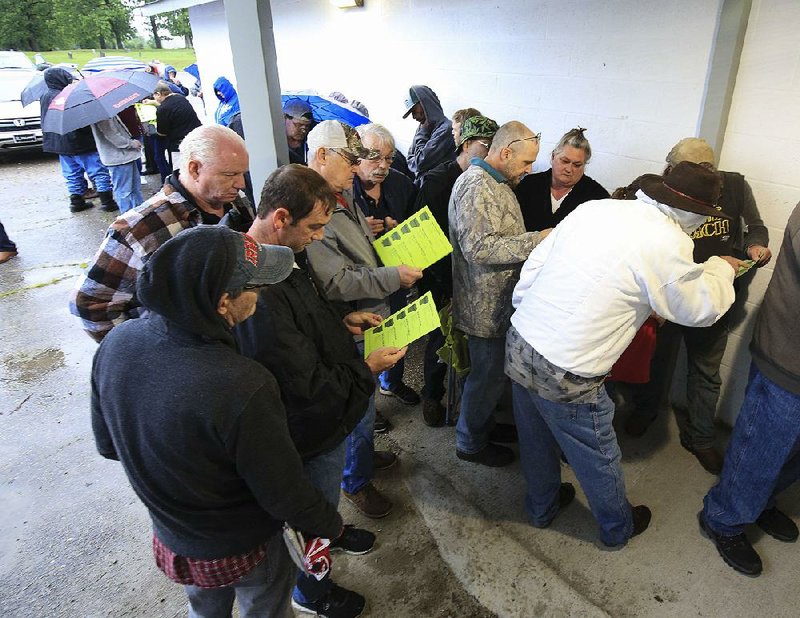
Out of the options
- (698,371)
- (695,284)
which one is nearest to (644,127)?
(698,371)

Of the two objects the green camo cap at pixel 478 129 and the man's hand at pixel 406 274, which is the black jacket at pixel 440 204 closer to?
the green camo cap at pixel 478 129

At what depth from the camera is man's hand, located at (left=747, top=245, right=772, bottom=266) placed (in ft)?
9.07

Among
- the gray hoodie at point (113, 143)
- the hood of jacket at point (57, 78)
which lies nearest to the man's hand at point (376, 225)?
the gray hoodie at point (113, 143)

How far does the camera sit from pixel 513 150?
257 cm

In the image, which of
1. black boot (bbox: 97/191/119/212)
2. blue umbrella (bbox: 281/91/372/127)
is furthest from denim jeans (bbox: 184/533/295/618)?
black boot (bbox: 97/191/119/212)

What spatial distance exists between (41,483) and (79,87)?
17.9ft

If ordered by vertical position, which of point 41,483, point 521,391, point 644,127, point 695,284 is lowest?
point 41,483

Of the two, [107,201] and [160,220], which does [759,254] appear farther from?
[107,201]

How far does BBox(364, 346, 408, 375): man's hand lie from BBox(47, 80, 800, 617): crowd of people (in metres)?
0.01

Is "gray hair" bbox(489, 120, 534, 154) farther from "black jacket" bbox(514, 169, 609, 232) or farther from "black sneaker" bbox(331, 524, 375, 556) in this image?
"black sneaker" bbox(331, 524, 375, 556)

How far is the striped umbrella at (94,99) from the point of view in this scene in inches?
247

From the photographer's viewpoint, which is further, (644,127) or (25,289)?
(25,289)

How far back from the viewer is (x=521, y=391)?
2480 millimetres

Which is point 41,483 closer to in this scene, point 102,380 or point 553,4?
point 102,380
